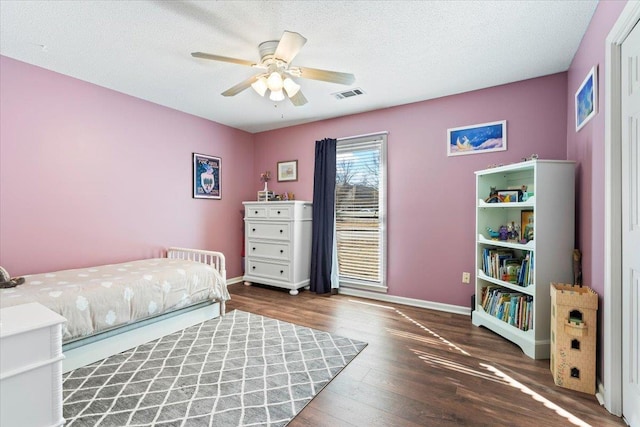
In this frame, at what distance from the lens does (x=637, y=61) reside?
1.51m

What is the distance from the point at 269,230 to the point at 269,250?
287 millimetres

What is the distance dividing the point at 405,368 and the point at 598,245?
58.5 inches

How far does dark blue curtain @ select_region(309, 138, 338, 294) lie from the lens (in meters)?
4.16

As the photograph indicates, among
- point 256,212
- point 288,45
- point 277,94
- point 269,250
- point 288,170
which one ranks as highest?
point 288,45

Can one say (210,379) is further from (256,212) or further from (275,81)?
(256,212)

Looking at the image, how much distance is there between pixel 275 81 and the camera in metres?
2.39

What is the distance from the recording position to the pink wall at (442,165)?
116 inches

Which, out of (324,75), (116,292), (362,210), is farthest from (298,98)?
(116,292)

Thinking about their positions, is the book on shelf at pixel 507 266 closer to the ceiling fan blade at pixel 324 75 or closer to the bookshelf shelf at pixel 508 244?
the bookshelf shelf at pixel 508 244

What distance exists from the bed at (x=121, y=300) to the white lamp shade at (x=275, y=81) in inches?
74.3

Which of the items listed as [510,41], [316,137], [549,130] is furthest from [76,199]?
[549,130]

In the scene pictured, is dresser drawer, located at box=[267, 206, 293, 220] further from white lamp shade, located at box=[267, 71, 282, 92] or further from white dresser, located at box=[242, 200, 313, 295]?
white lamp shade, located at box=[267, 71, 282, 92]

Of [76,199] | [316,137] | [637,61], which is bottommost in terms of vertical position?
[76,199]

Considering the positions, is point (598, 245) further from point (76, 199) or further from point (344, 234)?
point (76, 199)
